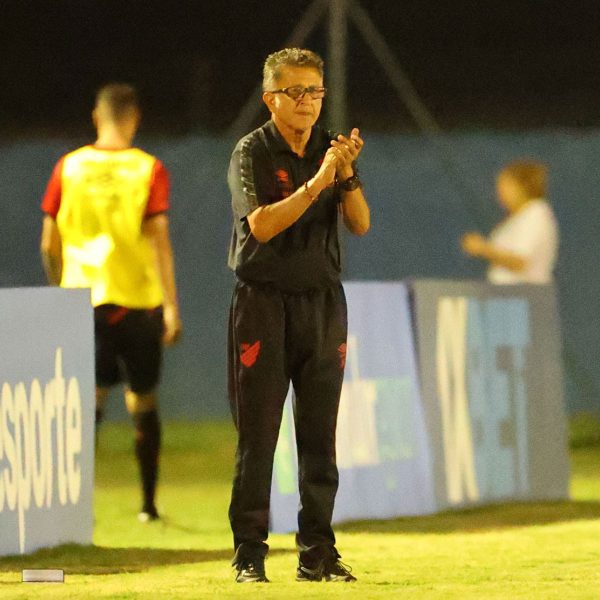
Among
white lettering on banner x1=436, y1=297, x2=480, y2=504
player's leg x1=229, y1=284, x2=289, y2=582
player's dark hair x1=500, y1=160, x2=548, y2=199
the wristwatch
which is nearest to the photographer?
the wristwatch

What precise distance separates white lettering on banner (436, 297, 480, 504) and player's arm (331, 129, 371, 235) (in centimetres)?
292

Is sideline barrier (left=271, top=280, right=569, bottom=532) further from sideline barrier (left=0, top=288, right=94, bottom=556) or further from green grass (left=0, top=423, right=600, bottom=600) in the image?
sideline barrier (left=0, top=288, right=94, bottom=556)

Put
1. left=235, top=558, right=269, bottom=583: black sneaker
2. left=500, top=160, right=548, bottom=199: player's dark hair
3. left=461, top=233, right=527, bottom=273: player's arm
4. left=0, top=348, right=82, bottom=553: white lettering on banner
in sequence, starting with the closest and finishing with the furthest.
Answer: left=235, top=558, right=269, bottom=583: black sneaker < left=0, top=348, right=82, bottom=553: white lettering on banner < left=461, top=233, right=527, bottom=273: player's arm < left=500, top=160, right=548, bottom=199: player's dark hair

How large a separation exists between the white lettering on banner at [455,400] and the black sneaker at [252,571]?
9.21 ft

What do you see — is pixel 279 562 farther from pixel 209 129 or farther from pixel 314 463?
pixel 209 129

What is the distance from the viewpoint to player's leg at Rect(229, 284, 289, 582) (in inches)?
220

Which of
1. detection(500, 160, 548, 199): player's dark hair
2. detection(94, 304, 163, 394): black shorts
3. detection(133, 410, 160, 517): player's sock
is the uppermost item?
detection(500, 160, 548, 199): player's dark hair

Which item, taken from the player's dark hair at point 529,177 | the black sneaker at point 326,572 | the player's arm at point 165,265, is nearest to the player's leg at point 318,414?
the black sneaker at point 326,572

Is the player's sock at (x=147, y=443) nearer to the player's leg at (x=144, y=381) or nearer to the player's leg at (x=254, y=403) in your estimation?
the player's leg at (x=144, y=381)

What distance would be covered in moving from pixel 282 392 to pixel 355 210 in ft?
2.05

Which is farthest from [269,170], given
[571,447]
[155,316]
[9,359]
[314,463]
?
[571,447]

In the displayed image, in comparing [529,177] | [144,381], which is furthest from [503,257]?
[144,381]

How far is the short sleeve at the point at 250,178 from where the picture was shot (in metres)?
5.54

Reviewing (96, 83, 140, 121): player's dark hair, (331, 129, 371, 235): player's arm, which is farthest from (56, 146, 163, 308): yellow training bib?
(331, 129, 371, 235): player's arm
